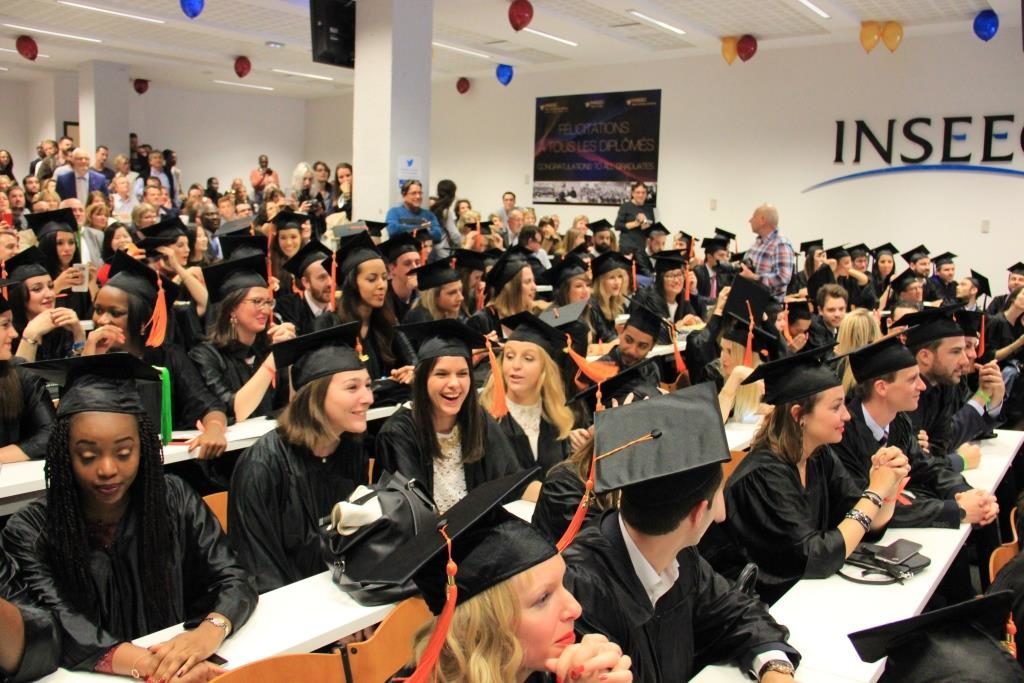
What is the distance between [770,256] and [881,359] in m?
6.00

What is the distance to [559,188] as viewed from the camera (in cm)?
1689

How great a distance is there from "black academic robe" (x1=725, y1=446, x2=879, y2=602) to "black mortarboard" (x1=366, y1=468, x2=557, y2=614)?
1.48m

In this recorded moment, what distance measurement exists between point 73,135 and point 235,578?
20849 mm

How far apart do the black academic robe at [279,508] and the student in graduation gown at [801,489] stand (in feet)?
4.88

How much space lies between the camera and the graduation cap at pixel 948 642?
68.1 inches

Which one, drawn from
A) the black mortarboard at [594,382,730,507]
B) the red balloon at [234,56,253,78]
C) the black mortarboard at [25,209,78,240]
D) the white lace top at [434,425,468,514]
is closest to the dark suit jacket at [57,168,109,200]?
the red balloon at [234,56,253,78]

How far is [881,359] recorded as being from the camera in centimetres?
392

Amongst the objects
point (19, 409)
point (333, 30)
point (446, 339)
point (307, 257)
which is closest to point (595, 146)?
point (333, 30)

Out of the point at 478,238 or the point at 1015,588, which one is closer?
the point at 1015,588

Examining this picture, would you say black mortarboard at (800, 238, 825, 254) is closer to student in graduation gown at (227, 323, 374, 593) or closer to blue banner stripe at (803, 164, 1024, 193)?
blue banner stripe at (803, 164, 1024, 193)

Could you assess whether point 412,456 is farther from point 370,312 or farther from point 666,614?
point 370,312

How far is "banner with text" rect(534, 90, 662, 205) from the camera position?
1559cm

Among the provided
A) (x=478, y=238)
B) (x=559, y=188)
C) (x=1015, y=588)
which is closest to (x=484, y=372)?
(x=1015, y=588)

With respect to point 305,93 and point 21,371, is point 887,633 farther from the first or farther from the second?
point 305,93
